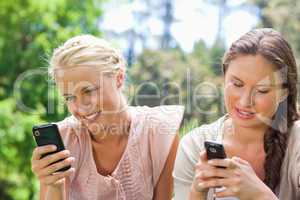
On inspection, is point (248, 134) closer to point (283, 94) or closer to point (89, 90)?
point (283, 94)

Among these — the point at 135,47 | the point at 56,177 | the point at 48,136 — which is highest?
the point at 135,47

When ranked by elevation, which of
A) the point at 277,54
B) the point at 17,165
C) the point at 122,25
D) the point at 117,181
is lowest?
the point at 17,165

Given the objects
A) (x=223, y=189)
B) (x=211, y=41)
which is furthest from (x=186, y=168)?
(x=211, y=41)

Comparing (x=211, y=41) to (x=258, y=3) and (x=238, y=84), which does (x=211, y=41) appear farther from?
(x=238, y=84)

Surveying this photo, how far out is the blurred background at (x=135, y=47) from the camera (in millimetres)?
2281

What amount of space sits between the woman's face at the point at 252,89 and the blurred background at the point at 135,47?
367 millimetres

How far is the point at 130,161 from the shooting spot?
4.70 feet

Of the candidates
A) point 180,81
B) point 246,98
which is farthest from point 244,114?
point 180,81

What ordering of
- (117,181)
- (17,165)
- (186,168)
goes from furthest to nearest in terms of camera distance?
(17,165) → (117,181) → (186,168)

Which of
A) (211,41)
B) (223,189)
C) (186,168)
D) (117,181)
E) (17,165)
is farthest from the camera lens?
(17,165)

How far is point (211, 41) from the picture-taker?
8.03ft

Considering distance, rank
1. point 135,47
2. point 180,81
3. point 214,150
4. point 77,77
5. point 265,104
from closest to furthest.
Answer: point 214,150 < point 265,104 < point 77,77 < point 180,81 < point 135,47

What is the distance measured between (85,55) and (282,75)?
0.49 m

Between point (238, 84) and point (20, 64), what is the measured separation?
269 centimetres
